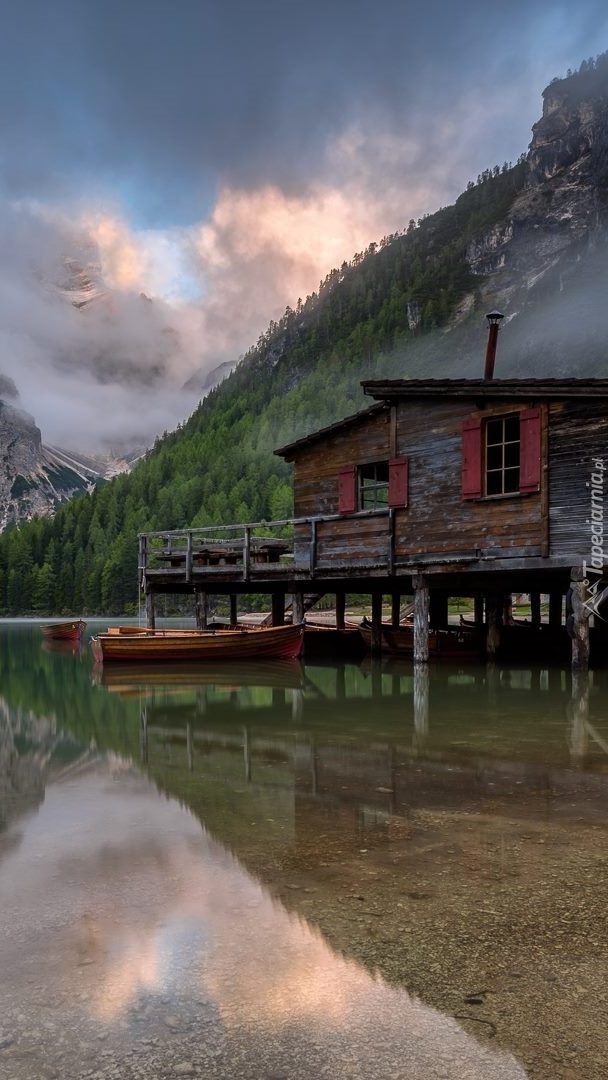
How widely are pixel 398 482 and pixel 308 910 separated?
58.7ft

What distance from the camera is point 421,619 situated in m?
21.1

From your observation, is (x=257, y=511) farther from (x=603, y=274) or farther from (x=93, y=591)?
(x=603, y=274)


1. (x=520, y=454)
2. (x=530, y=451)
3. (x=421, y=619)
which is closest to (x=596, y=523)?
(x=530, y=451)

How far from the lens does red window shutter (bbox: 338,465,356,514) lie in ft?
76.9

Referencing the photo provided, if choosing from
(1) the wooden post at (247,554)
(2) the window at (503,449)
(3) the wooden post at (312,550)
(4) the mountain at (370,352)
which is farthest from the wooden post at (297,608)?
(4) the mountain at (370,352)

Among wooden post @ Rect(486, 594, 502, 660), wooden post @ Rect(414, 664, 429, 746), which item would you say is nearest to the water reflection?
wooden post @ Rect(414, 664, 429, 746)

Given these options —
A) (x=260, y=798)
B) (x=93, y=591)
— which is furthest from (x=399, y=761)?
(x=93, y=591)

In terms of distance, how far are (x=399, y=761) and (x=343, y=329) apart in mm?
178389

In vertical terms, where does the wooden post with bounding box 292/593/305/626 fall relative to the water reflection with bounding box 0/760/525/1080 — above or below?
above

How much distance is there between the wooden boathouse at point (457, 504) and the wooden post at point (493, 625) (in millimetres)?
43

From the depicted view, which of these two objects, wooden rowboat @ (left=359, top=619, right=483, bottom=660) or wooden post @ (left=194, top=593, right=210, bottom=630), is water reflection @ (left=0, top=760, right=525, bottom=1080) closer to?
wooden rowboat @ (left=359, top=619, right=483, bottom=660)

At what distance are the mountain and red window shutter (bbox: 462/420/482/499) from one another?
3291 inches

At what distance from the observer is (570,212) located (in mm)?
173000

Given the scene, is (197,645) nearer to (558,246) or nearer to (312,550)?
(312,550)
